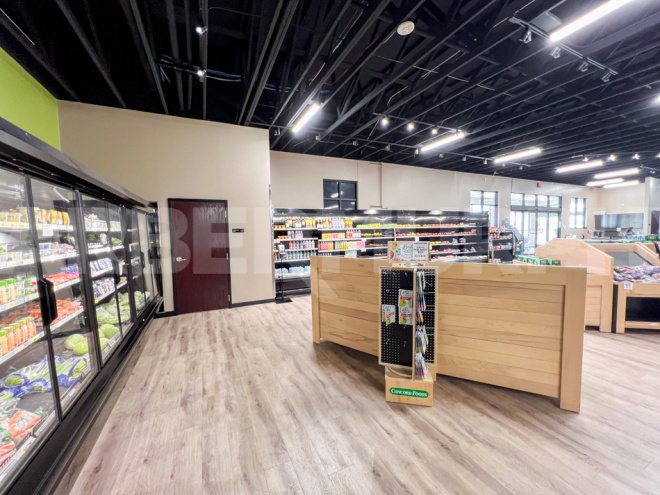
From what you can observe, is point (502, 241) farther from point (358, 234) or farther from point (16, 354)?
point (16, 354)

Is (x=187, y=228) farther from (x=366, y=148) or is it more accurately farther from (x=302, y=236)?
(x=366, y=148)

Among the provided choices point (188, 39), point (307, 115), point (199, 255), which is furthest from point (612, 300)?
point (199, 255)

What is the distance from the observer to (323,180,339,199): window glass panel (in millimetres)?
8095

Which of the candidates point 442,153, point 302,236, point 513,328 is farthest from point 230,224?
point 442,153

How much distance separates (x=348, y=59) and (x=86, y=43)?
3.54 m

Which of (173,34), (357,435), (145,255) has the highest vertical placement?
(173,34)

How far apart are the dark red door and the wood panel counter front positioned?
3.71 metres

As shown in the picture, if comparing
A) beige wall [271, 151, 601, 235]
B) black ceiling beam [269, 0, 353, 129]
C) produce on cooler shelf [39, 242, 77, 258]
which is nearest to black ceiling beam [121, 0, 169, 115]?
black ceiling beam [269, 0, 353, 129]

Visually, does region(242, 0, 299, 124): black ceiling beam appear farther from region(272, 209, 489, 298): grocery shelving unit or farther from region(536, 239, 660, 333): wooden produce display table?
region(536, 239, 660, 333): wooden produce display table

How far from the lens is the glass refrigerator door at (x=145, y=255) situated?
4.56m

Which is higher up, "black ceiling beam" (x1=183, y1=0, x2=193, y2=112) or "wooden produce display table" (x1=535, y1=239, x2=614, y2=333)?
"black ceiling beam" (x1=183, y1=0, x2=193, y2=112)

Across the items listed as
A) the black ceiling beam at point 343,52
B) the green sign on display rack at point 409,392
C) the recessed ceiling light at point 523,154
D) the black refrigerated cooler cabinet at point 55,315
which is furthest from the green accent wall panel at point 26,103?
the recessed ceiling light at point 523,154

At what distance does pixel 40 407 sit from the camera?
69.7 inches

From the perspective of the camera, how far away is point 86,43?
2.88 m
